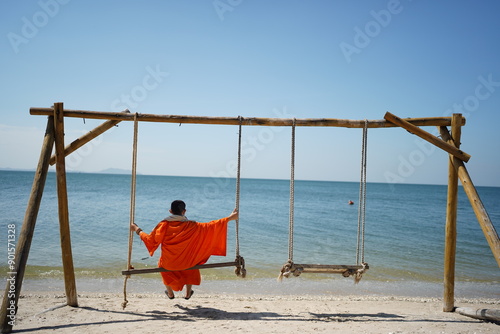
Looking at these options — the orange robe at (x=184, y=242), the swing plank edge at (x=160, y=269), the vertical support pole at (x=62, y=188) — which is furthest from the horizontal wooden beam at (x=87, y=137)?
the swing plank edge at (x=160, y=269)

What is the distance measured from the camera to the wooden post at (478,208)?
3896 mm

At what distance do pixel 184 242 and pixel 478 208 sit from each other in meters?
3.61

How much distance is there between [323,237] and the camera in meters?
14.8

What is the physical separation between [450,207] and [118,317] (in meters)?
4.52

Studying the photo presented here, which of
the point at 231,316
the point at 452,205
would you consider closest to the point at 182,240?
the point at 231,316

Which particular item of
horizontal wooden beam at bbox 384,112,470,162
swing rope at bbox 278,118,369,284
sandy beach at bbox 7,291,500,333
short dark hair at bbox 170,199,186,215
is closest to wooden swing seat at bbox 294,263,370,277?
swing rope at bbox 278,118,369,284

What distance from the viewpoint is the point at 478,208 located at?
13.6ft

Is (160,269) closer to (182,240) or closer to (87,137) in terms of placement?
(182,240)

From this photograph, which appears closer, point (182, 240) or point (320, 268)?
point (320, 268)

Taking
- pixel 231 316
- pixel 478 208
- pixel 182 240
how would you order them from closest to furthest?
pixel 478 208 < pixel 182 240 < pixel 231 316

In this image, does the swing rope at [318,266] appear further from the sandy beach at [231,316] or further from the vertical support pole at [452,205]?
the vertical support pole at [452,205]

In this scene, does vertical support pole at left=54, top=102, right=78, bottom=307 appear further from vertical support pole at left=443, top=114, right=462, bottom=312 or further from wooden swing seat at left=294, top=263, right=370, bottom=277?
vertical support pole at left=443, top=114, right=462, bottom=312

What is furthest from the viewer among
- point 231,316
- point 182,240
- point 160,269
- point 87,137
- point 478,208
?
point 231,316

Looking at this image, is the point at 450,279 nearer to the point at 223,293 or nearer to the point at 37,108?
the point at 223,293
